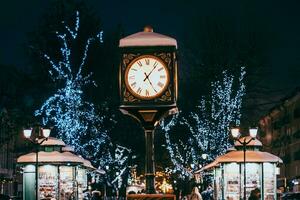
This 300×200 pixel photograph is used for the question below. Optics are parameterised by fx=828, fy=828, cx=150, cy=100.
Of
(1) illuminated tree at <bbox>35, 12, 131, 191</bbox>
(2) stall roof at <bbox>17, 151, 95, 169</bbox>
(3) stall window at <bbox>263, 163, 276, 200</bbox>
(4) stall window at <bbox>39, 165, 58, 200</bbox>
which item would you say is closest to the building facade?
(1) illuminated tree at <bbox>35, 12, 131, 191</bbox>

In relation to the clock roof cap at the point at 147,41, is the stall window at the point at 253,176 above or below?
below

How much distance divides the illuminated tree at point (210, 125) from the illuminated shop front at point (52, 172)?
49.6 feet

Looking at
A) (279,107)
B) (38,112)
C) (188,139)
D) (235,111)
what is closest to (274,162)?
(235,111)

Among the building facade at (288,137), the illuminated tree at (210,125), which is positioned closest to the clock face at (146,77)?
the illuminated tree at (210,125)

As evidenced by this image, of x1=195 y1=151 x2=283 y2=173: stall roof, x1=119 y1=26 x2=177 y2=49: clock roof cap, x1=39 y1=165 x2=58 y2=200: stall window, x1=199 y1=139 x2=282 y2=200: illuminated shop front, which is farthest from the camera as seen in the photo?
x1=39 y1=165 x2=58 y2=200: stall window

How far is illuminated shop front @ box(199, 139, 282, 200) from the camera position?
35938 mm

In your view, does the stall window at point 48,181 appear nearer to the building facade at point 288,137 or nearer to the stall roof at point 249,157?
the stall roof at point 249,157

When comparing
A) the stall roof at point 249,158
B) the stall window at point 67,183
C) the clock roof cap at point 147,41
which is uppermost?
the clock roof cap at point 147,41

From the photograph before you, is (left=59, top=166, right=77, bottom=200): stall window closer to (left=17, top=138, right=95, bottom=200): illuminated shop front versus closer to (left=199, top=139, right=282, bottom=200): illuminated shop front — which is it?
(left=17, top=138, right=95, bottom=200): illuminated shop front

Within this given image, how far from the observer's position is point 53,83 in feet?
207

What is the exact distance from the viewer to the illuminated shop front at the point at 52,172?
121ft

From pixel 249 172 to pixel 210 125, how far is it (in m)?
27.8

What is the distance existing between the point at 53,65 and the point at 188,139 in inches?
781

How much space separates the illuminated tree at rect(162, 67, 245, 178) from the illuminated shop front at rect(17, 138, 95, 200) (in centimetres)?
1513
